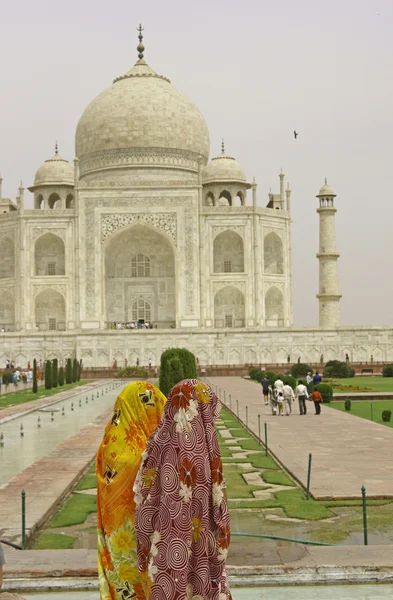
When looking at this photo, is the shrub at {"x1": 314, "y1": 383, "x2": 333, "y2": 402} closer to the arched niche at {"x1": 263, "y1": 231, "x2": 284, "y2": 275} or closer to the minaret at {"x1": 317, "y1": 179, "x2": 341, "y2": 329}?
the minaret at {"x1": 317, "y1": 179, "x2": 341, "y2": 329}

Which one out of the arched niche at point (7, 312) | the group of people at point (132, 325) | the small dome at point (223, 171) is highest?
the small dome at point (223, 171)

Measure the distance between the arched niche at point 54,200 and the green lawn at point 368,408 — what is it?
23.5m

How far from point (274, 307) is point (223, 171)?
6229mm

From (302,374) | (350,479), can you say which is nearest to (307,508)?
(350,479)

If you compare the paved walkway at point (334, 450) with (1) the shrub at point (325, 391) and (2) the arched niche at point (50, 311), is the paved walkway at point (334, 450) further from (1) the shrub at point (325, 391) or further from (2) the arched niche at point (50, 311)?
(2) the arched niche at point (50, 311)

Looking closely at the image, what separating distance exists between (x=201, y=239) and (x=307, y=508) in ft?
94.2

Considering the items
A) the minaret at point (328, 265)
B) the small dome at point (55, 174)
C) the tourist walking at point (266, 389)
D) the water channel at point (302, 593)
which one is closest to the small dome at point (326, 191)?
the minaret at point (328, 265)

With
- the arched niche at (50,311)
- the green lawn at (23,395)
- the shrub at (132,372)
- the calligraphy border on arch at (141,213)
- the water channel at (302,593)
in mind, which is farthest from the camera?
the arched niche at (50,311)

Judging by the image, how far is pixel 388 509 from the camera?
6.43m

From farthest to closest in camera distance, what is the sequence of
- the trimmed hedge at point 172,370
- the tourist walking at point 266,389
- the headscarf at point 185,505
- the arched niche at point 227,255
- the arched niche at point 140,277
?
the arched niche at point 227,255, the arched niche at point 140,277, the tourist walking at point 266,389, the trimmed hedge at point 172,370, the headscarf at point 185,505

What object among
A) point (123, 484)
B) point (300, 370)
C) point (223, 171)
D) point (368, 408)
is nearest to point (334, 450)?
point (368, 408)

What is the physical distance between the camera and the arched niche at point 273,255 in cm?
3672

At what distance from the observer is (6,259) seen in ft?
118

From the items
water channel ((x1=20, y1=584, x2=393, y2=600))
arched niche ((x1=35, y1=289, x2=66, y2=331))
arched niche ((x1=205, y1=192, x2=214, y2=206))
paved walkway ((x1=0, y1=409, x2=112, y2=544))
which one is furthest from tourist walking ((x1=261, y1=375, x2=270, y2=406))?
arched niche ((x1=205, y1=192, x2=214, y2=206))
